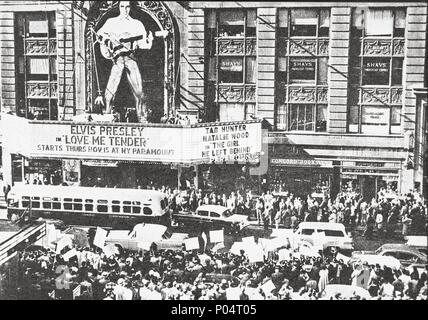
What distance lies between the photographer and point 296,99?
49.7ft

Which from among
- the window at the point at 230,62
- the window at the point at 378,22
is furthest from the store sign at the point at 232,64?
the window at the point at 378,22

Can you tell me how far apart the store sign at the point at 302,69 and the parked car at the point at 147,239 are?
5.54 m

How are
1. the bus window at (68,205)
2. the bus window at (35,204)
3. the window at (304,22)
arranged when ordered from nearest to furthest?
the window at (304,22) < the bus window at (68,205) < the bus window at (35,204)

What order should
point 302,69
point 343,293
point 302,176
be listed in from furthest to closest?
point 302,176
point 302,69
point 343,293

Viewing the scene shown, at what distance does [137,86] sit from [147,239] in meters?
4.47

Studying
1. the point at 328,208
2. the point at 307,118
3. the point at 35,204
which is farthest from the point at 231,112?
the point at 35,204

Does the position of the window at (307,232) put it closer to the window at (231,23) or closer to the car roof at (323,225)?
the car roof at (323,225)

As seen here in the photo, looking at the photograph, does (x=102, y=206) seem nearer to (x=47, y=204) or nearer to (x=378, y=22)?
(x=47, y=204)

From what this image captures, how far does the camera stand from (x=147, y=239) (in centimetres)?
1495

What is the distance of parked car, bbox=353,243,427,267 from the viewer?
13.7 m

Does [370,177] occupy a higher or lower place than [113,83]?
lower

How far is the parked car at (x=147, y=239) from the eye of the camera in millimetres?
14922
